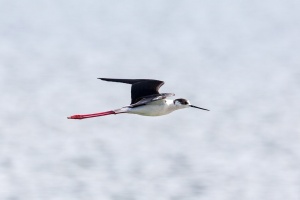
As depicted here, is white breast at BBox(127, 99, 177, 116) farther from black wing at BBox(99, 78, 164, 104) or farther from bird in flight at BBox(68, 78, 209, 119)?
black wing at BBox(99, 78, 164, 104)

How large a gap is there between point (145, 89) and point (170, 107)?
2.82 ft

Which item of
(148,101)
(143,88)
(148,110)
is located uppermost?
(143,88)

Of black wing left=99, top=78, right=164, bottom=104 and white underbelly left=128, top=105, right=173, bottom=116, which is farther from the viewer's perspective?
black wing left=99, top=78, right=164, bottom=104

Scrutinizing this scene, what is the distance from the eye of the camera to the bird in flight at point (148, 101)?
1583 cm

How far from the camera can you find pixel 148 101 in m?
15.8

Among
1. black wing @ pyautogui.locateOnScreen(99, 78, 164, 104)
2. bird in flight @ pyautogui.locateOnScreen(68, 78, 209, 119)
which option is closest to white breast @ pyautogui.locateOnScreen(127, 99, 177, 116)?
bird in flight @ pyautogui.locateOnScreen(68, 78, 209, 119)

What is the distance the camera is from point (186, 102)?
659 inches

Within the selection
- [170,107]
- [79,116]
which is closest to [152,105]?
[170,107]

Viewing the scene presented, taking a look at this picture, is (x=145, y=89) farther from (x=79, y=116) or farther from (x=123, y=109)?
(x=79, y=116)

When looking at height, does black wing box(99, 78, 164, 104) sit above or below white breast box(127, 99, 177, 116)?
above

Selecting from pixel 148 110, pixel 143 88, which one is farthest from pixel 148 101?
pixel 143 88

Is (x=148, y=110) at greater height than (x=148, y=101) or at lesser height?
lesser

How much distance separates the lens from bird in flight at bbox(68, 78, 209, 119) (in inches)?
623

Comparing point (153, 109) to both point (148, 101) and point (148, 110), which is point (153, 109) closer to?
point (148, 110)
